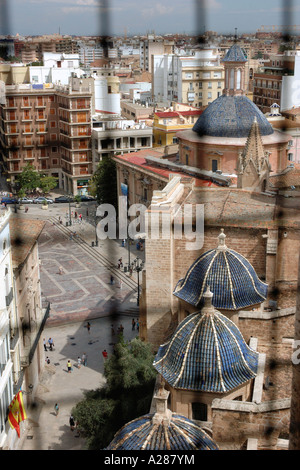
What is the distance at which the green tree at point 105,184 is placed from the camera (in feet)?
33.1

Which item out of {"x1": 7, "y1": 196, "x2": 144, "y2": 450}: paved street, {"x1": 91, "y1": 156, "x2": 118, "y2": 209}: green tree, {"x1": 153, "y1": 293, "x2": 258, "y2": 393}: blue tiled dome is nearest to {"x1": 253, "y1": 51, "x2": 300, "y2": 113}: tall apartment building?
{"x1": 91, "y1": 156, "x2": 118, "y2": 209}: green tree

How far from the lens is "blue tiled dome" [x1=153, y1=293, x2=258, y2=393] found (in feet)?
10.3

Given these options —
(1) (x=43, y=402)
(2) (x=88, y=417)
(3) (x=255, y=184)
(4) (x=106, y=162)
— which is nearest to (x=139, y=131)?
(4) (x=106, y=162)

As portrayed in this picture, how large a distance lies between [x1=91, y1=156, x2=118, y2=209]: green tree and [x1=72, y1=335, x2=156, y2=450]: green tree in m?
6.10

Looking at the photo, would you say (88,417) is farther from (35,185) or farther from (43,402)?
(35,185)

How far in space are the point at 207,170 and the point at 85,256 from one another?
7.42 feet

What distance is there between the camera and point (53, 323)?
22.1 feet

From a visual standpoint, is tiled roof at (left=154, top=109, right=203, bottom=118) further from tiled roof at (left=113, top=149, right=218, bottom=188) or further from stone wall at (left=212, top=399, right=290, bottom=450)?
stone wall at (left=212, top=399, right=290, bottom=450)

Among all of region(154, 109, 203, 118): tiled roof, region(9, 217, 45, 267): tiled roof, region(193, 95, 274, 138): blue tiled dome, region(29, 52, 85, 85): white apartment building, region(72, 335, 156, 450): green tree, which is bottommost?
region(72, 335, 156, 450): green tree

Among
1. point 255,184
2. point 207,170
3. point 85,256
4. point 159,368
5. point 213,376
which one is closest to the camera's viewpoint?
point 213,376

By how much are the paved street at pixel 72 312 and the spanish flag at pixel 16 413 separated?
0.16 metres

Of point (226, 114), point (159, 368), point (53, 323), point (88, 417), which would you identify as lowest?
point (53, 323)

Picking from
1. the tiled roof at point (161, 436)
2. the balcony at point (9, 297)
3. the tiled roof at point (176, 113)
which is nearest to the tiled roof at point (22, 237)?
the balcony at point (9, 297)

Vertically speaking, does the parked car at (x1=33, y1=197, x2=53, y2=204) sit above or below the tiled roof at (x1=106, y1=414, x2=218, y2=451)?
below
